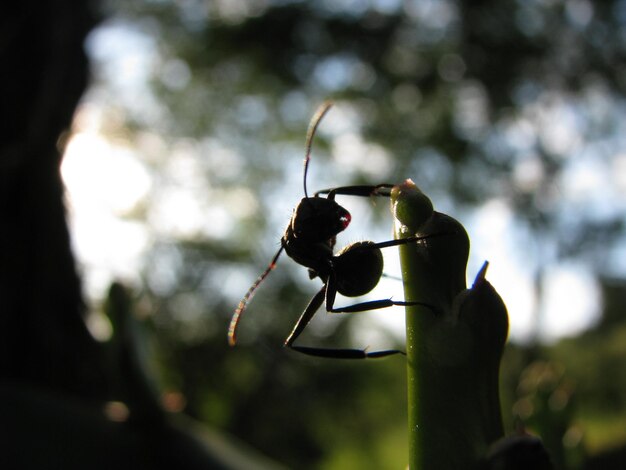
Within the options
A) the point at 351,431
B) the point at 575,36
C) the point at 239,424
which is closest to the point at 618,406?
the point at 351,431

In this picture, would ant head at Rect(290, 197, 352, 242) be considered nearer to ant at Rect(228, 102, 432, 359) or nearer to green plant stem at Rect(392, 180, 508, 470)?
ant at Rect(228, 102, 432, 359)

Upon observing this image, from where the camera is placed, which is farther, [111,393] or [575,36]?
[575,36]

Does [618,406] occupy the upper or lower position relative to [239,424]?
upper

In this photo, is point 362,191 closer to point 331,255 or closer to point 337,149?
point 331,255

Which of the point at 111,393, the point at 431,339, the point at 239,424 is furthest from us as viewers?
the point at 239,424

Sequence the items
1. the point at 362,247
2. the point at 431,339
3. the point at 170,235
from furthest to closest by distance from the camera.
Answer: the point at 170,235
the point at 362,247
the point at 431,339

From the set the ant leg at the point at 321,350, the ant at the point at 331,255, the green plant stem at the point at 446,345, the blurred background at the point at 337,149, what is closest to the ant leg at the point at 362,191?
the ant at the point at 331,255

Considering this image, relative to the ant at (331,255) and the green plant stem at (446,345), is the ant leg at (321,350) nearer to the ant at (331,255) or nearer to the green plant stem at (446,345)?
the ant at (331,255)

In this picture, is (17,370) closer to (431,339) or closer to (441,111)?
(431,339)

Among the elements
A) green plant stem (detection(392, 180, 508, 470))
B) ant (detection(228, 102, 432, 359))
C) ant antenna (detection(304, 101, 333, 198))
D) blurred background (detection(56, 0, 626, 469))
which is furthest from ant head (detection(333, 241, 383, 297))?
blurred background (detection(56, 0, 626, 469))
